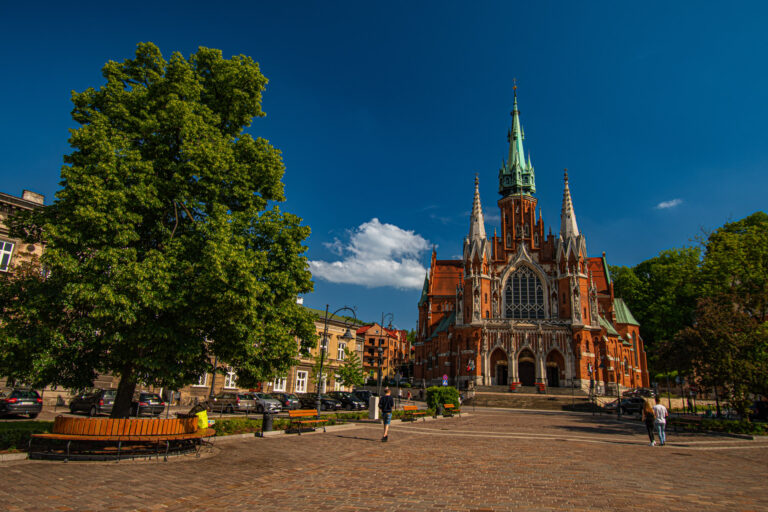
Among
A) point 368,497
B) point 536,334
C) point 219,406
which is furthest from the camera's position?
point 536,334

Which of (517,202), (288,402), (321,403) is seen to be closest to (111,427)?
(288,402)

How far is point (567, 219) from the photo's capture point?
5803cm

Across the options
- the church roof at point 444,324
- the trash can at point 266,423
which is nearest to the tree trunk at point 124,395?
the trash can at point 266,423

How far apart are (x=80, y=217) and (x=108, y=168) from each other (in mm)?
1491

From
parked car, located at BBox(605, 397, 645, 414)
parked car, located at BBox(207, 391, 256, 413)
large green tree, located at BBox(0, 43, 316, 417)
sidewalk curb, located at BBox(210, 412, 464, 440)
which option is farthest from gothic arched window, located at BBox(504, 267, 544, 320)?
large green tree, located at BBox(0, 43, 316, 417)

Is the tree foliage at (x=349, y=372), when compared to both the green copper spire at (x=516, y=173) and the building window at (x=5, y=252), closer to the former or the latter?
the building window at (x=5, y=252)

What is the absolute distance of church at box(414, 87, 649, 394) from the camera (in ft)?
169

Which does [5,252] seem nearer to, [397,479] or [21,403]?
[21,403]

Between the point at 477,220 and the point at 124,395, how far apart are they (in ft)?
174

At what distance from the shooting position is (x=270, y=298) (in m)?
13.5

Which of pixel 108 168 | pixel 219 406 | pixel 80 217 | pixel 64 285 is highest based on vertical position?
pixel 108 168

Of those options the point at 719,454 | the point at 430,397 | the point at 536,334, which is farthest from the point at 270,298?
the point at 536,334

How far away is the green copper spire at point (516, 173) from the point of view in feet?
215

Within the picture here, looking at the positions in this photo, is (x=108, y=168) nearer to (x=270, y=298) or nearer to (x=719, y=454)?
(x=270, y=298)
